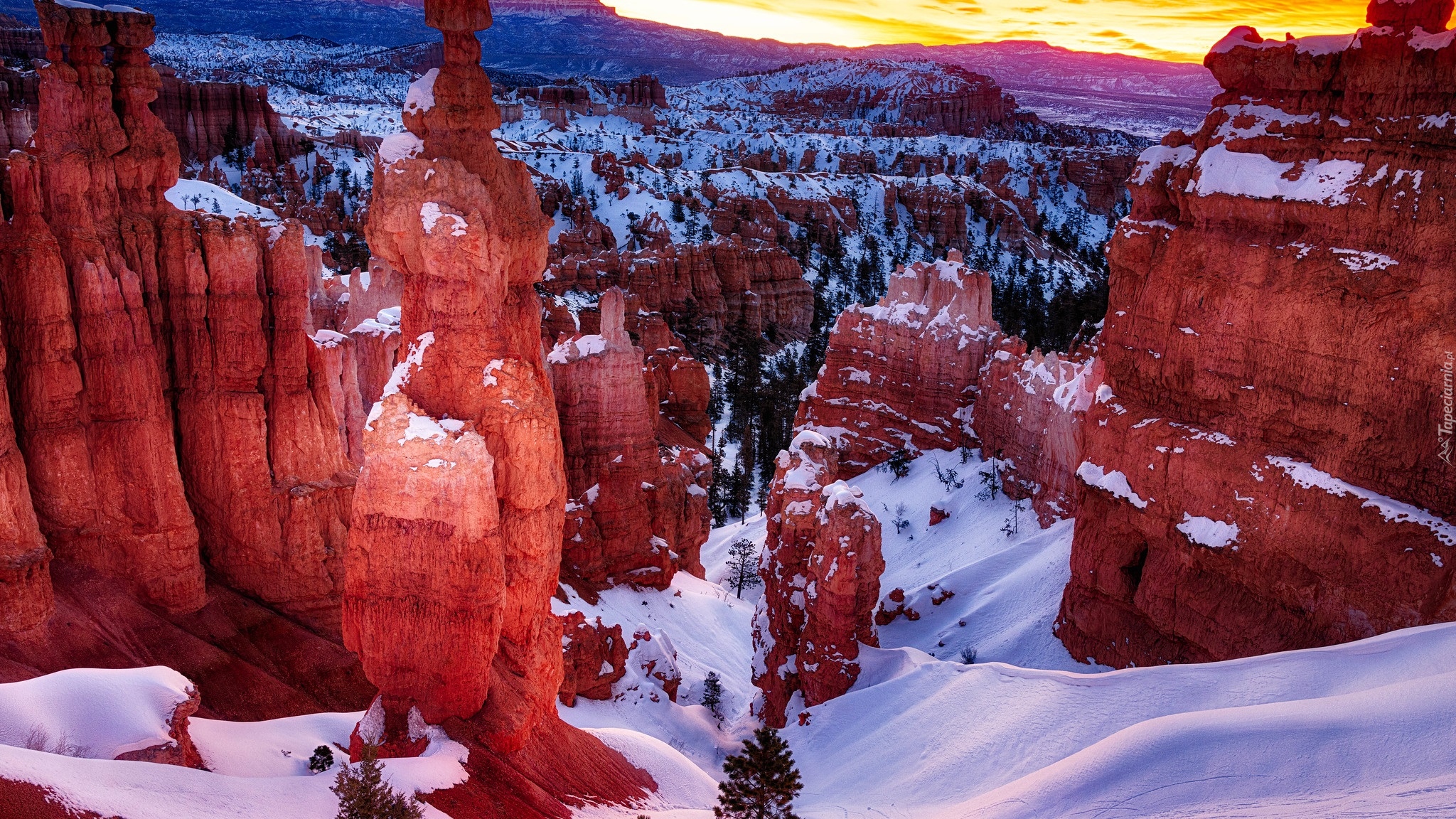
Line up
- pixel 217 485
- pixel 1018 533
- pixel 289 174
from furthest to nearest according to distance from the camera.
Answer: pixel 289 174 < pixel 1018 533 < pixel 217 485

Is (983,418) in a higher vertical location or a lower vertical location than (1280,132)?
lower

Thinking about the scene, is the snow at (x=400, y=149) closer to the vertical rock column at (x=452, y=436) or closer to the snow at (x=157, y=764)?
the vertical rock column at (x=452, y=436)

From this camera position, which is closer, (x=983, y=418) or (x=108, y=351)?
(x=108, y=351)

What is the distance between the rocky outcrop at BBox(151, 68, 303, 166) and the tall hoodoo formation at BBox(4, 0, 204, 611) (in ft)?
191

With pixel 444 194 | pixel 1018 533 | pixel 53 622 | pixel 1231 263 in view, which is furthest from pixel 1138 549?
pixel 53 622

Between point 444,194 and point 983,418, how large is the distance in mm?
20587

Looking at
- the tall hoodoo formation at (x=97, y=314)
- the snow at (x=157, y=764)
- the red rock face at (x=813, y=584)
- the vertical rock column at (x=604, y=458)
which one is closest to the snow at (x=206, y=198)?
the vertical rock column at (x=604, y=458)

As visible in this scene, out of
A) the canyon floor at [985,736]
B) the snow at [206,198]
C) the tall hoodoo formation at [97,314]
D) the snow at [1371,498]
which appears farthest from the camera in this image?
the snow at [206,198]

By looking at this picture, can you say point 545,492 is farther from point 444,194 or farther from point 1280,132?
point 1280,132

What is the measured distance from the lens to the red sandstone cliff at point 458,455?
9.63 meters

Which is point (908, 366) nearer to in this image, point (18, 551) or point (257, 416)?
point (257, 416)

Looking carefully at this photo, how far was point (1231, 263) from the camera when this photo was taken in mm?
12297

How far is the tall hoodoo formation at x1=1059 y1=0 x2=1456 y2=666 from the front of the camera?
10.6 meters

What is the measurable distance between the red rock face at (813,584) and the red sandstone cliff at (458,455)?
626 centimetres
